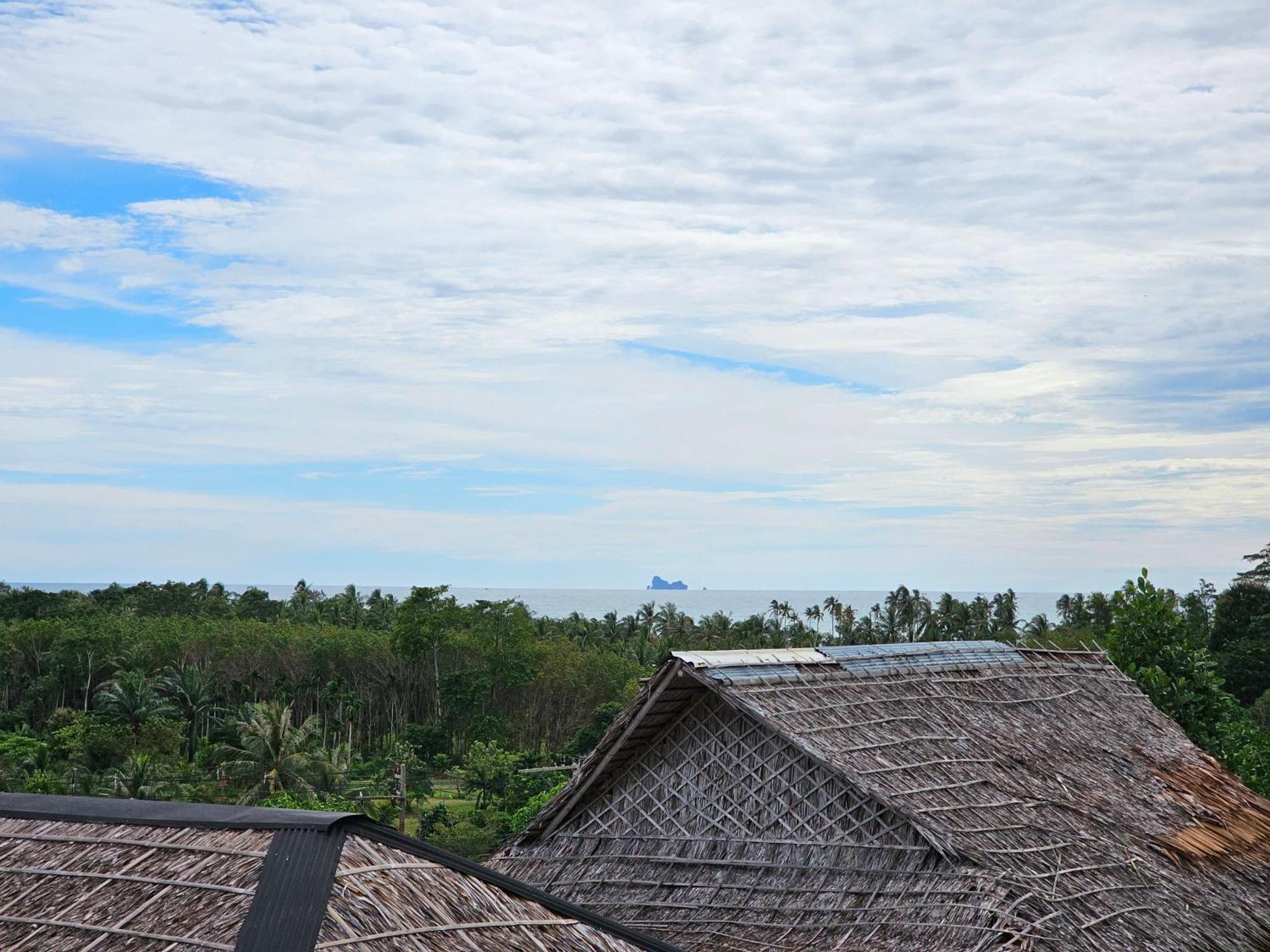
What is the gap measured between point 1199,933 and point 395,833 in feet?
26.5

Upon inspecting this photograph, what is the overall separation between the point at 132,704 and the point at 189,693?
389 cm

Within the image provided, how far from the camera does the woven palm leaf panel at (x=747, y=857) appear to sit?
1002cm

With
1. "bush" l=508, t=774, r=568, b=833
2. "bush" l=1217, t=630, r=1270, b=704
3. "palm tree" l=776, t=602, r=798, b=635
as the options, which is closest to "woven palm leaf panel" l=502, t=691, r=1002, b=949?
"bush" l=508, t=774, r=568, b=833

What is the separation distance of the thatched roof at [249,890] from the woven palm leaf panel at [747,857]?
385 centimetres

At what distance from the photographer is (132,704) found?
40875 millimetres

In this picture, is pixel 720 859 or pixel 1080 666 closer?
pixel 720 859

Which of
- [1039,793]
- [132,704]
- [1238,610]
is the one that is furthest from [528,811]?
[1238,610]

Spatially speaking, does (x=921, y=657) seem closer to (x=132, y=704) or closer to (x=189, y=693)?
(x=132, y=704)

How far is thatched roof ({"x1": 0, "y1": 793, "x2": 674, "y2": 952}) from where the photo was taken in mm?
5383

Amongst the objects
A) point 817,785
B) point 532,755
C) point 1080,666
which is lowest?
point 532,755

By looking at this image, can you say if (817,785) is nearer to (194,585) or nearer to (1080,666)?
(1080,666)

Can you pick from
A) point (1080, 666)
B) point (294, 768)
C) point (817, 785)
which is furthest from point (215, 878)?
point (294, 768)

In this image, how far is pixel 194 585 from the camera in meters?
71.4

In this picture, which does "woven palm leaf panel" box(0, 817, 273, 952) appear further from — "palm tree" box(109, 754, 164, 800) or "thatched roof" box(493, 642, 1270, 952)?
"palm tree" box(109, 754, 164, 800)
